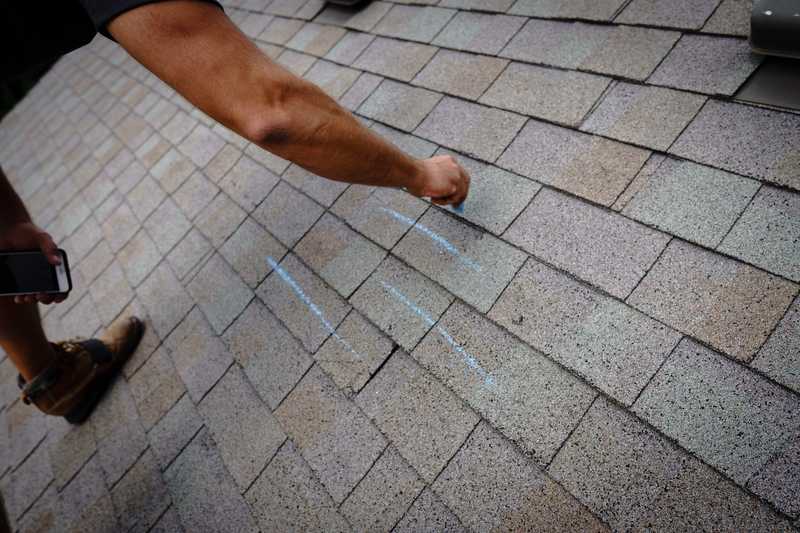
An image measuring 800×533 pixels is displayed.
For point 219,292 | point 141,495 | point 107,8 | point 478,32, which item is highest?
point 107,8

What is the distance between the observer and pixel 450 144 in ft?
8.36

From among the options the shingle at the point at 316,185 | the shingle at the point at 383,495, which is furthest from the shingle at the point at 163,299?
the shingle at the point at 383,495

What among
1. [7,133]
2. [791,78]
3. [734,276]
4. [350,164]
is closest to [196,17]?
[350,164]

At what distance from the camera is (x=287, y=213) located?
2.86 m

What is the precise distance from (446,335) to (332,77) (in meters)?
2.28

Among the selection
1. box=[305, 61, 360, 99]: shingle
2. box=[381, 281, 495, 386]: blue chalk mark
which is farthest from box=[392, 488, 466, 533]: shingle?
box=[305, 61, 360, 99]: shingle

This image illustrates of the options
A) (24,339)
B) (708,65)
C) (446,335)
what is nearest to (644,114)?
(708,65)

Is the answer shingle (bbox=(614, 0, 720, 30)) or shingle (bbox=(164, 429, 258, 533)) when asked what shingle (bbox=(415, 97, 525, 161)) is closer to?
shingle (bbox=(614, 0, 720, 30))

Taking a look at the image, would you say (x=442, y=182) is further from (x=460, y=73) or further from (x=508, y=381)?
(x=460, y=73)

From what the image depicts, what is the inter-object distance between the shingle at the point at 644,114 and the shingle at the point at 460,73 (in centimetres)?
66

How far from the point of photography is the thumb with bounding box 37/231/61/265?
8.12 ft

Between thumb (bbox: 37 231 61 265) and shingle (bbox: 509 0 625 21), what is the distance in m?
2.65

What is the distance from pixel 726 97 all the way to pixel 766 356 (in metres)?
1.04

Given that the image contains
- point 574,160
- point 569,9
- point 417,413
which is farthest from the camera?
point 569,9
